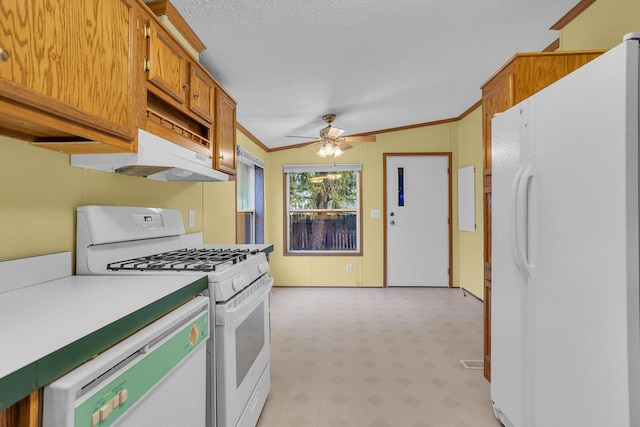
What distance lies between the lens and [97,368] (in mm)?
702

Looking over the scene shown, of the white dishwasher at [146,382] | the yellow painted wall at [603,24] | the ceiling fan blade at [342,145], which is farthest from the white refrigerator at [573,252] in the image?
the ceiling fan blade at [342,145]

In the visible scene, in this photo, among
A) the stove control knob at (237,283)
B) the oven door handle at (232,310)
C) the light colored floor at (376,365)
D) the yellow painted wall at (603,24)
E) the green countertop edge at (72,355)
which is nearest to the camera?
the green countertop edge at (72,355)

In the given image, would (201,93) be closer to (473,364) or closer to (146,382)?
(146,382)

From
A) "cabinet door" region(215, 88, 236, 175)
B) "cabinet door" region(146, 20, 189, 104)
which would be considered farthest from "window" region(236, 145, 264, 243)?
"cabinet door" region(146, 20, 189, 104)

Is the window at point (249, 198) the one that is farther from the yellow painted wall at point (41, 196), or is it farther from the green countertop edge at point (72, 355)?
the green countertop edge at point (72, 355)

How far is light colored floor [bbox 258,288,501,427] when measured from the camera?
1883mm

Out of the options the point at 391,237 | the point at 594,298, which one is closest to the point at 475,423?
the point at 594,298

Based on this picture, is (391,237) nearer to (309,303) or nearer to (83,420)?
(309,303)

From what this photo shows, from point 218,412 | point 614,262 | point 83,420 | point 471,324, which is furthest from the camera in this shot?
point 471,324

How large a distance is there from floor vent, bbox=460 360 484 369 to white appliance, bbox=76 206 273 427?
148 cm

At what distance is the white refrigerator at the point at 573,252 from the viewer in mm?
912

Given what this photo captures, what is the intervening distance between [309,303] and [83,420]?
11.8 feet

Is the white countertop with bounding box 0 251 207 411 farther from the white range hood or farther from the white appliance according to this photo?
the white range hood

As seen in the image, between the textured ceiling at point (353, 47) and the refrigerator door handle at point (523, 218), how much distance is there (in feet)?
4.15
